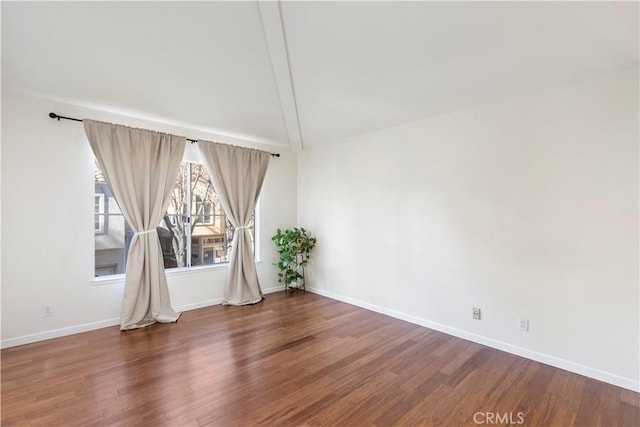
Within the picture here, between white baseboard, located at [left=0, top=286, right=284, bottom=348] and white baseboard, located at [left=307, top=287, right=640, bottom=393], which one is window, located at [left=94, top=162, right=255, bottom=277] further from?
white baseboard, located at [left=307, top=287, right=640, bottom=393]

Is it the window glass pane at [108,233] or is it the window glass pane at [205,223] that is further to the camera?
the window glass pane at [205,223]

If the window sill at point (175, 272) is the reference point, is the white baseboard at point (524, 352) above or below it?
below

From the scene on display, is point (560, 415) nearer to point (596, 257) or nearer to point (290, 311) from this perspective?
point (596, 257)

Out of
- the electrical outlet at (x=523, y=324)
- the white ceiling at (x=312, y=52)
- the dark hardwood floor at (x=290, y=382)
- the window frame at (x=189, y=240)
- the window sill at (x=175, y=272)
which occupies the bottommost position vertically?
the dark hardwood floor at (x=290, y=382)

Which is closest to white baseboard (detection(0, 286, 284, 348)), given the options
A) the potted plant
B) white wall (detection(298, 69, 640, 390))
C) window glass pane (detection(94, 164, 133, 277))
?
window glass pane (detection(94, 164, 133, 277))

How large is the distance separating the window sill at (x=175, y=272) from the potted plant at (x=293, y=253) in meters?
0.43

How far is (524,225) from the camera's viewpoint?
9.37 ft

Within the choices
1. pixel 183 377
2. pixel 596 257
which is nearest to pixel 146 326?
pixel 183 377

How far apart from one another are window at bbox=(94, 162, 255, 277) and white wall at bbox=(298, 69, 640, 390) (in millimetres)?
2221

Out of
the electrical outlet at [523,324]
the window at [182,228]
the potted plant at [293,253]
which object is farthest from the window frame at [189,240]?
the electrical outlet at [523,324]

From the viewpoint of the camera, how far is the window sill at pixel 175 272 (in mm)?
3492

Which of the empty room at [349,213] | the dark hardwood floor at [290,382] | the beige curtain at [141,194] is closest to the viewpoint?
the dark hardwood floor at [290,382]

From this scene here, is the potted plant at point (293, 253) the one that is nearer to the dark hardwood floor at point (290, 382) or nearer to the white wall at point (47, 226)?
the dark hardwood floor at point (290, 382)

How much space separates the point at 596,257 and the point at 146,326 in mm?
4590
